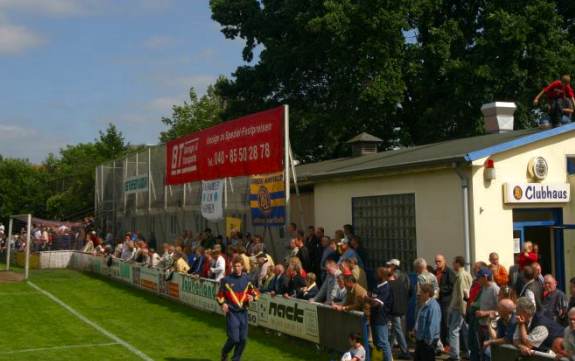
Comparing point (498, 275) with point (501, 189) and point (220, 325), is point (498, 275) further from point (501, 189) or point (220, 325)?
point (220, 325)

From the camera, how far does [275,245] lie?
21.2 metres

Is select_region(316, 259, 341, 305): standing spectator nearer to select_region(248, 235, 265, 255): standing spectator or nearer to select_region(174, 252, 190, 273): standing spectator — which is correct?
select_region(248, 235, 265, 255): standing spectator

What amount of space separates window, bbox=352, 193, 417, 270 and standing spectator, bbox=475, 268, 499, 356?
4.24 metres

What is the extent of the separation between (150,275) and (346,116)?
39.7ft

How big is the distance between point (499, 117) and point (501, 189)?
5.15 meters

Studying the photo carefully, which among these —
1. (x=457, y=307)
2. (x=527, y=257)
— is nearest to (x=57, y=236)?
(x=457, y=307)

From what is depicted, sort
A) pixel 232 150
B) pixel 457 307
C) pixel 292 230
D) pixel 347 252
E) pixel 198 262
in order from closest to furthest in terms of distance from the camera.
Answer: pixel 457 307 < pixel 347 252 < pixel 292 230 < pixel 198 262 < pixel 232 150

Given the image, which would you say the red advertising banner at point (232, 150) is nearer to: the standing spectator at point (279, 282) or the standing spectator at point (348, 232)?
the standing spectator at point (348, 232)

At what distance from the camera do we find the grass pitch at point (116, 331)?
1386 cm

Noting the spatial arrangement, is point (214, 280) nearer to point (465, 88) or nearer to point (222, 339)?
point (222, 339)

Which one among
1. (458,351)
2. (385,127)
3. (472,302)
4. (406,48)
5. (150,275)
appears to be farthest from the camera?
(385,127)

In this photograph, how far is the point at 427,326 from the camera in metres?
10.6

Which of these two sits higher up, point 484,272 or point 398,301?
point 484,272

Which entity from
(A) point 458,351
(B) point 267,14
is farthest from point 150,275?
(B) point 267,14
